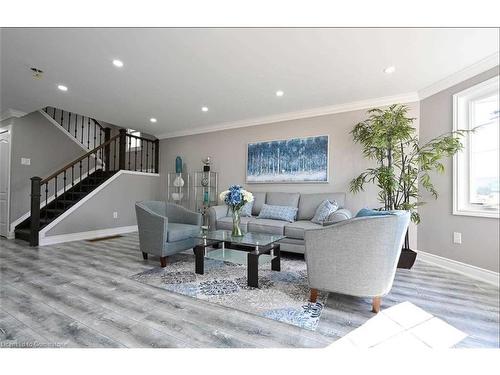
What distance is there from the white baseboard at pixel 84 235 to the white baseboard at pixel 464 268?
220 inches

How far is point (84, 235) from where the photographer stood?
14.8 feet

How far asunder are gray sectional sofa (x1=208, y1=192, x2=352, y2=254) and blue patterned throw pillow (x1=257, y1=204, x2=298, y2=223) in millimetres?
103

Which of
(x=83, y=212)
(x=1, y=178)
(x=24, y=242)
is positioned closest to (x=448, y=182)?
(x=83, y=212)

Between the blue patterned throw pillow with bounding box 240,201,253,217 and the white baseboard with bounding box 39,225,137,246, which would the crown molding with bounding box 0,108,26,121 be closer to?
the white baseboard with bounding box 39,225,137,246

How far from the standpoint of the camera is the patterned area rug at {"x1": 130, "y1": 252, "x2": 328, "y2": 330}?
1822 mm

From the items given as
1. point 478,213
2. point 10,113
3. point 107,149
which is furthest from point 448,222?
point 10,113

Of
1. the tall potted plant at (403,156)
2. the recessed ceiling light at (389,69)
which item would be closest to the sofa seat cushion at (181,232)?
the tall potted plant at (403,156)

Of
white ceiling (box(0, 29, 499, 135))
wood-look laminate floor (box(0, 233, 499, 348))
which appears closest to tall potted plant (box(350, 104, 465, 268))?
white ceiling (box(0, 29, 499, 135))

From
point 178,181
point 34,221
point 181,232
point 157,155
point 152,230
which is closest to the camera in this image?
point 152,230

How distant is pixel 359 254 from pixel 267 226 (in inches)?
70.1

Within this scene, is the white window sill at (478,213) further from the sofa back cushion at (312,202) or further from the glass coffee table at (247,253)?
the glass coffee table at (247,253)

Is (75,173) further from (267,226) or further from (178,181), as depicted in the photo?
(267,226)

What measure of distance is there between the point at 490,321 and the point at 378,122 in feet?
7.44
